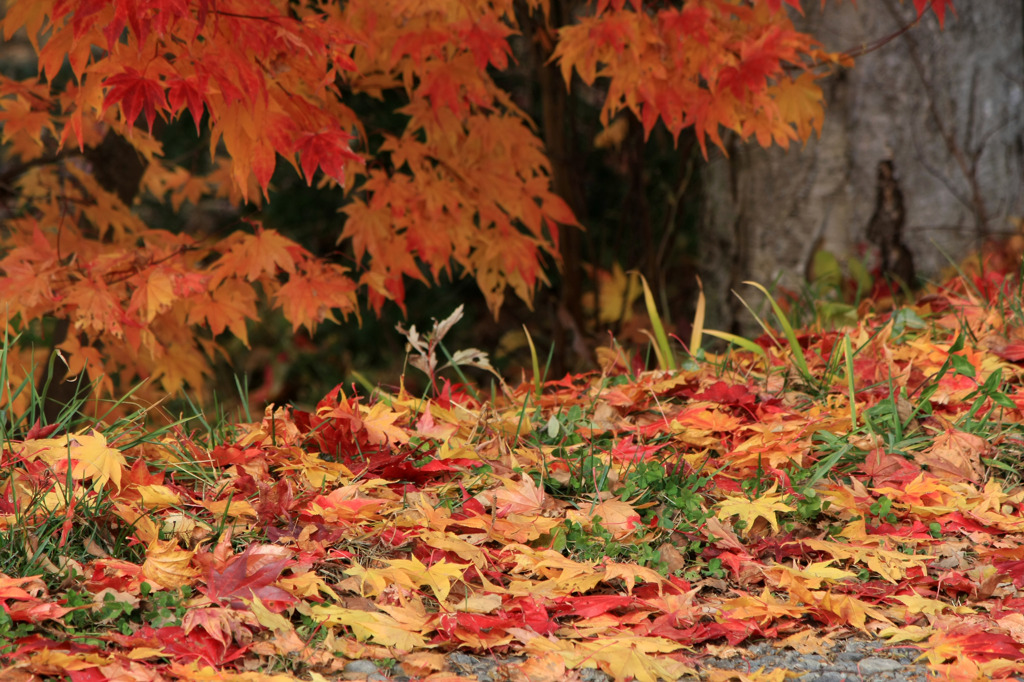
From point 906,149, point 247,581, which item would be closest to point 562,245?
point 906,149

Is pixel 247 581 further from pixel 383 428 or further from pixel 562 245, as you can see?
pixel 562 245

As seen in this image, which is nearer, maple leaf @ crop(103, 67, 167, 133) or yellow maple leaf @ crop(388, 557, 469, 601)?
yellow maple leaf @ crop(388, 557, 469, 601)

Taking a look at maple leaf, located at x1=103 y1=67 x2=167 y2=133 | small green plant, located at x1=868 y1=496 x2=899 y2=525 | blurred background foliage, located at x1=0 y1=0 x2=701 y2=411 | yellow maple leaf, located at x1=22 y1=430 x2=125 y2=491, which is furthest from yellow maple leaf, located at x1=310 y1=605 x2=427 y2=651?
blurred background foliage, located at x1=0 y1=0 x2=701 y2=411

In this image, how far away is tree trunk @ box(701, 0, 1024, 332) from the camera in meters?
3.90

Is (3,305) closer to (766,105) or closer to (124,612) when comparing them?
(124,612)

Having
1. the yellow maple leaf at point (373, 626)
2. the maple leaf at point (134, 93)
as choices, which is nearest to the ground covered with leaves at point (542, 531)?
the yellow maple leaf at point (373, 626)

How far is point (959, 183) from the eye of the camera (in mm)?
3984

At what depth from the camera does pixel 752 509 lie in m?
1.91

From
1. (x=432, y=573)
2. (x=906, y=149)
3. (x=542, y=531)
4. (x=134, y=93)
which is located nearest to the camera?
(x=432, y=573)

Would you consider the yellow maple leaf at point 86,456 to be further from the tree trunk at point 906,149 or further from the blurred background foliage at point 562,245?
the tree trunk at point 906,149

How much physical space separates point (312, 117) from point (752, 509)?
157cm

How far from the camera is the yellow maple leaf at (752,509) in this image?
189 cm

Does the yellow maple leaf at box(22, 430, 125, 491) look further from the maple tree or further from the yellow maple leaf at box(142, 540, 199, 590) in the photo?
the maple tree

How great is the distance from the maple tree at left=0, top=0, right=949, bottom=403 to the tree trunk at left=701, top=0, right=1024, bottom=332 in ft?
2.45
